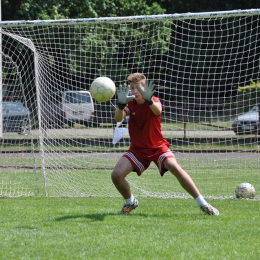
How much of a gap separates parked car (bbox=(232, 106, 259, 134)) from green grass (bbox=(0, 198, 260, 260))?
7.69m

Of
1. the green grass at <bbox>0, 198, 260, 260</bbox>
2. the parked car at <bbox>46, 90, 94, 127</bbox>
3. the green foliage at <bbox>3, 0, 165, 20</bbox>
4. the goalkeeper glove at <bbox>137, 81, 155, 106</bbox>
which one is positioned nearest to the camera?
the green grass at <bbox>0, 198, 260, 260</bbox>

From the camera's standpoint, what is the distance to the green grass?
19.2 feet

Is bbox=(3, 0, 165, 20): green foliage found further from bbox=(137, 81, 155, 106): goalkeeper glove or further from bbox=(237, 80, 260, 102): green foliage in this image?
bbox=(137, 81, 155, 106): goalkeeper glove

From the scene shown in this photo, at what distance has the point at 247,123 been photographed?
18.5 metres

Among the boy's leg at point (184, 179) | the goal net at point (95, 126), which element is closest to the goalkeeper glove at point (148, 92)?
the boy's leg at point (184, 179)

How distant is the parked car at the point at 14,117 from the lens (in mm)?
14148

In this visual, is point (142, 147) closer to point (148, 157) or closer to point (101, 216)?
point (148, 157)

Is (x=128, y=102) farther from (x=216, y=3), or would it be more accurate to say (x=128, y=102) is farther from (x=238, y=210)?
(x=216, y=3)

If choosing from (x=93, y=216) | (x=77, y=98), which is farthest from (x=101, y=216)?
(x=77, y=98)

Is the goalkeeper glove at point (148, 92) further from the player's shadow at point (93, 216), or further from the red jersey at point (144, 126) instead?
the player's shadow at point (93, 216)

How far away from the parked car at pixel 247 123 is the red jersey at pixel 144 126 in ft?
28.3

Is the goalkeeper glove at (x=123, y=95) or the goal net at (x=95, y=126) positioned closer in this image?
the goalkeeper glove at (x=123, y=95)

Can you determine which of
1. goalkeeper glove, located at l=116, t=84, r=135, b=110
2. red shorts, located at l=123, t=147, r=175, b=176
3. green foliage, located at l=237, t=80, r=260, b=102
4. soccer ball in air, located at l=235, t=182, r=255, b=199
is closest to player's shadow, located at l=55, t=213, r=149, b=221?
red shorts, located at l=123, t=147, r=175, b=176

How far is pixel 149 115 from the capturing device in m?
8.05
